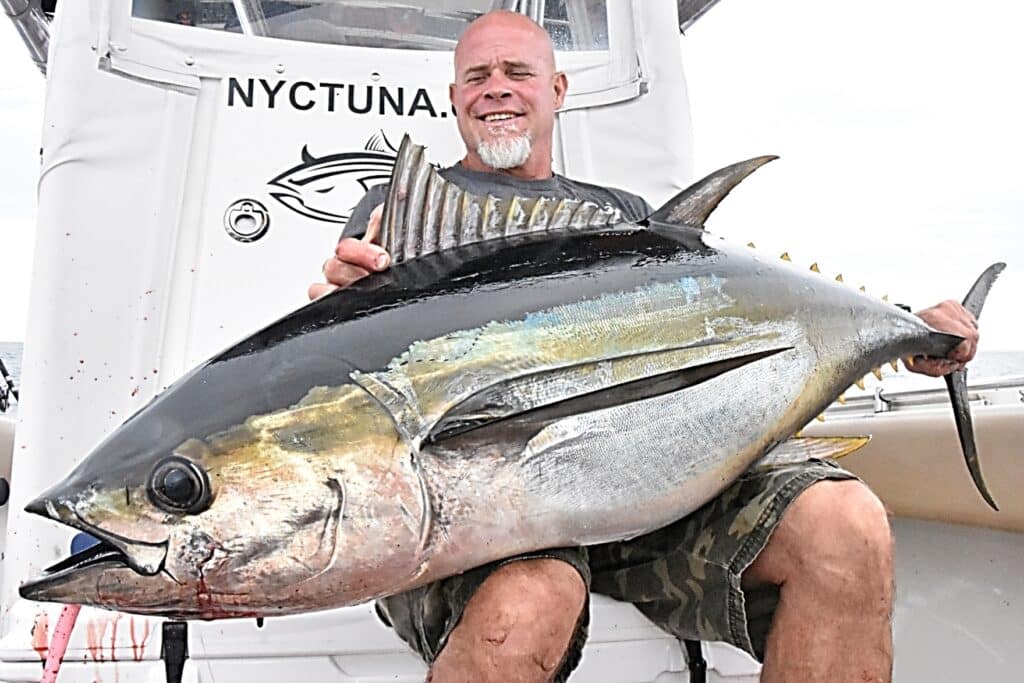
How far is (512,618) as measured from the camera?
136 centimetres

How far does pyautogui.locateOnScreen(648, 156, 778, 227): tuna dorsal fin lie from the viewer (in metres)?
1.70

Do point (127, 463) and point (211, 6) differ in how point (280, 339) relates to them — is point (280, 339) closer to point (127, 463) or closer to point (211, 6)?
point (127, 463)

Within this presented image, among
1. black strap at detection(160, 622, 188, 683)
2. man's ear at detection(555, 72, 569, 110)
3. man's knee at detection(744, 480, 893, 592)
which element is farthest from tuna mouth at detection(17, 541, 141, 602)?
man's ear at detection(555, 72, 569, 110)

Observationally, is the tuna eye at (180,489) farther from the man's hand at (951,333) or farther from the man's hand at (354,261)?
the man's hand at (951,333)

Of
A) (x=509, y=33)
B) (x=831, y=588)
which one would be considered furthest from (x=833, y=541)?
(x=509, y=33)

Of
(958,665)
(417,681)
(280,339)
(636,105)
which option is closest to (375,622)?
(417,681)

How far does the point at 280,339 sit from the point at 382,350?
0.15 metres

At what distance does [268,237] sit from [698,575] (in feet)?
4.21

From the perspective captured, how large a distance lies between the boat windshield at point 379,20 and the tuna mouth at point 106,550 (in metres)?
1.70

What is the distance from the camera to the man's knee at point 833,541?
1488 mm

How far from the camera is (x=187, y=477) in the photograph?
1122 millimetres

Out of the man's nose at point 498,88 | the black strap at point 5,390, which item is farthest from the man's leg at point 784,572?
the black strap at point 5,390

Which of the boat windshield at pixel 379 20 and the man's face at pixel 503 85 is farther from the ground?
the boat windshield at pixel 379 20

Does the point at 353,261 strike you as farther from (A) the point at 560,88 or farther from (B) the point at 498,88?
(A) the point at 560,88
